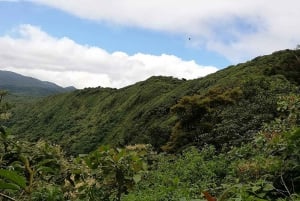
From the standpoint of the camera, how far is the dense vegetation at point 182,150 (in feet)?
8.30

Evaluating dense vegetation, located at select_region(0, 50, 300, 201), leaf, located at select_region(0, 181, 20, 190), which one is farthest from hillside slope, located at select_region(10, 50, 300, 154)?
leaf, located at select_region(0, 181, 20, 190)

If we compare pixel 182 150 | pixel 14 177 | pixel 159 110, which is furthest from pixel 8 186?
pixel 159 110

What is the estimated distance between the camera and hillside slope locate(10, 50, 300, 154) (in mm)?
20734

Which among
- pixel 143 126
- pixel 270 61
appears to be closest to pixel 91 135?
pixel 143 126

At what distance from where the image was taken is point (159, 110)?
158 feet

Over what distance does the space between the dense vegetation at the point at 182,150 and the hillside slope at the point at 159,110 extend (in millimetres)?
100

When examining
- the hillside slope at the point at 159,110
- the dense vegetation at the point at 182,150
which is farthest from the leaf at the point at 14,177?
the hillside slope at the point at 159,110

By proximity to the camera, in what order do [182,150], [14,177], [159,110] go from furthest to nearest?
[159,110]
[182,150]
[14,177]

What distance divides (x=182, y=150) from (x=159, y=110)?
87.0 feet

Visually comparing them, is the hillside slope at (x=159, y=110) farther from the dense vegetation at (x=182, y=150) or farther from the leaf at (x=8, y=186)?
the leaf at (x=8, y=186)

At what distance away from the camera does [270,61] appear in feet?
128

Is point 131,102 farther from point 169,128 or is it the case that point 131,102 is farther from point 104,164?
point 104,164

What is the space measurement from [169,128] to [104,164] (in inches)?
1208

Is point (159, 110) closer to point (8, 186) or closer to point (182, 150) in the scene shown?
point (182, 150)
